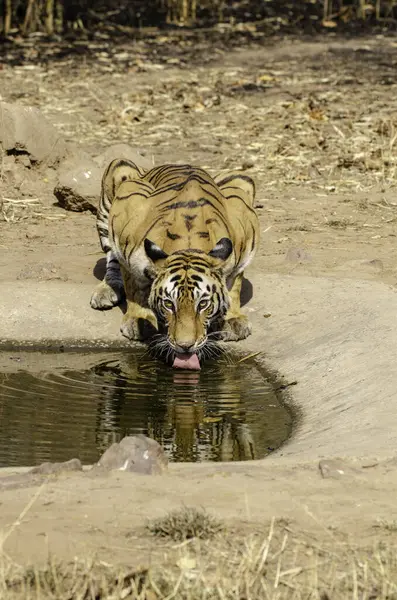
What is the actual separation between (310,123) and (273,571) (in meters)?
11.1

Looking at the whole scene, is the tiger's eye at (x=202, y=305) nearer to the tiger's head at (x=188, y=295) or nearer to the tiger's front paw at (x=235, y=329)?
the tiger's head at (x=188, y=295)

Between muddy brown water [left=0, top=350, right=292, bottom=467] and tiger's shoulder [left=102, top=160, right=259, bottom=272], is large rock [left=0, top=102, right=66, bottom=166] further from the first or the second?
muddy brown water [left=0, top=350, right=292, bottom=467]

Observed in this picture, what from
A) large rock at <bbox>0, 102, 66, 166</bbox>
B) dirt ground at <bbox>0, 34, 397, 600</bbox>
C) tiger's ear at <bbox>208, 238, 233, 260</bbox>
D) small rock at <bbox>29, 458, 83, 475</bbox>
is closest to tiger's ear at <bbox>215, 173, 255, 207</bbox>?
dirt ground at <bbox>0, 34, 397, 600</bbox>

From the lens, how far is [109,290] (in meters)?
9.28

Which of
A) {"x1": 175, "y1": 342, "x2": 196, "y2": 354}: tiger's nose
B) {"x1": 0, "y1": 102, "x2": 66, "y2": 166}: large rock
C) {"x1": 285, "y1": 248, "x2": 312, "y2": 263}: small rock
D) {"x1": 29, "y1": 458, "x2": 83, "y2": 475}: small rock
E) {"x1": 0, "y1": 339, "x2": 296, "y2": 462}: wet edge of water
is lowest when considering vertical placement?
{"x1": 0, "y1": 339, "x2": 296, "y2": 462}: wet edge of water

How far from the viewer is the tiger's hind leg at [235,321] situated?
28.9 ft

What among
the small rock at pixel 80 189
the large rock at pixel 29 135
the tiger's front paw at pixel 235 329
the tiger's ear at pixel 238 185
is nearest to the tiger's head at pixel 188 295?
the tiger's front paw at pixel 235 329

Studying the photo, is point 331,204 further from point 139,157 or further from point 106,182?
point 106,182

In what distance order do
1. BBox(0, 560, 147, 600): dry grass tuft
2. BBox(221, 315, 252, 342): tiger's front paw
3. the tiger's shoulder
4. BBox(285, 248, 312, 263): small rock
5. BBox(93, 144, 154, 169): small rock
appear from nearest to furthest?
BBox(0, 560, 147, 600): dry grass tuft
the tiger's shoulder
BBox(221, 315, 252, 342): tiger's front paw
BBox(285, 248, 312, 263): small rock
BBox(93, 144, 154, 169): small rock

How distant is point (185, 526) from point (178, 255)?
3824mm

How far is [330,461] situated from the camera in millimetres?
5547

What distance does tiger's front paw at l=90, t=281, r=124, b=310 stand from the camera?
30.2 ft

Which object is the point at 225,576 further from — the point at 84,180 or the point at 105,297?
the point at 84,180

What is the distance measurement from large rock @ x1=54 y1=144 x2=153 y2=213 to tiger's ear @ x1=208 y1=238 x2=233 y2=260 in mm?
3684
